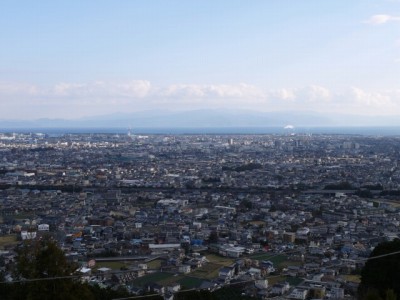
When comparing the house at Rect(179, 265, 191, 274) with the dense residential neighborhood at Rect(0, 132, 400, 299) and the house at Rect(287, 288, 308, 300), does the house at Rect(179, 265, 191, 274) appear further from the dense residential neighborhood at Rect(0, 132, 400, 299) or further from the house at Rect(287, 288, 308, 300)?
the house at Rect(287, 288, 308, 300)

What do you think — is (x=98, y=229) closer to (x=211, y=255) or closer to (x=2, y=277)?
(x=211, y=255)

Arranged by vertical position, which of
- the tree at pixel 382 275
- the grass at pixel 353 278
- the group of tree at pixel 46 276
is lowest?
the grass at pixel 353 278

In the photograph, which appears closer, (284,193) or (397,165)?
(284,193)

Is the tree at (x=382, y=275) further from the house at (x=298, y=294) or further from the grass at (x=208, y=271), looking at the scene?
the grass at (x=208, y=271)

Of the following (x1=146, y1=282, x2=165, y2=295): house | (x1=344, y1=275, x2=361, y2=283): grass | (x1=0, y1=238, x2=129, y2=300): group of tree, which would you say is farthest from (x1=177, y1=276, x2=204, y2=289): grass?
(x1=0, y1=238, x2=129, y2=300): group of tree

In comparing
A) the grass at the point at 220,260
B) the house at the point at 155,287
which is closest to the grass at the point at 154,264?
the grass at the point at 220,260

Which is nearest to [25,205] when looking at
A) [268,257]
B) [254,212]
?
[254,212]
